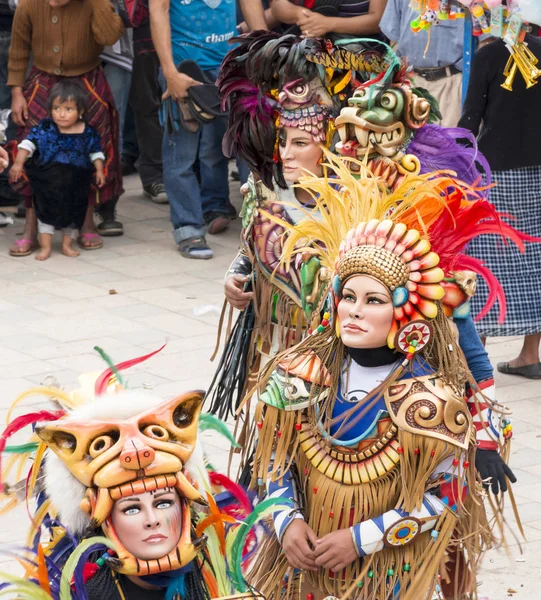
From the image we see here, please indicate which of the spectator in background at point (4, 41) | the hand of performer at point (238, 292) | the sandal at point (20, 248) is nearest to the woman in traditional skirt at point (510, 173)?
the hand of performer at point (238, 292)

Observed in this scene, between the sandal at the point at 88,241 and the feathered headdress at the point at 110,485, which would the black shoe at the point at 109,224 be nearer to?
the sandal at the point at 88,241

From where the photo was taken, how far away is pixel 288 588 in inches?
144

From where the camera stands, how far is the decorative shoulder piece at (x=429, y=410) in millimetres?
3416

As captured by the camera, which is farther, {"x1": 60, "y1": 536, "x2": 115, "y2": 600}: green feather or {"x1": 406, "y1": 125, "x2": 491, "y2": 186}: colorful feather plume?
{"x1": 406, "y1": 125, "x2": 491, "y2": 186}: colorful feather plume

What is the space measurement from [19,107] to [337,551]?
576cm

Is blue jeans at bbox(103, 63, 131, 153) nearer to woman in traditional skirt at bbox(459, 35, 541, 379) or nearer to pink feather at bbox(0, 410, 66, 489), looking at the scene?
woman in traditional skirt at bbox(459, 35, 541, 379)

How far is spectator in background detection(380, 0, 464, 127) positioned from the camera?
7.84 metres

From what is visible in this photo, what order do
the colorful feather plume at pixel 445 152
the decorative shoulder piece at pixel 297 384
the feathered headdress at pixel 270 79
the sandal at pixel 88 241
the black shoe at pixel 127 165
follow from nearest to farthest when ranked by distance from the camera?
the decorative shoulder piece at pixel 297 384
the colorful feather plume at pixel 445 152
the feathered headdress at pixel 270 79
the sandal at pixel 88 241
the black shoe at pixel 127 165

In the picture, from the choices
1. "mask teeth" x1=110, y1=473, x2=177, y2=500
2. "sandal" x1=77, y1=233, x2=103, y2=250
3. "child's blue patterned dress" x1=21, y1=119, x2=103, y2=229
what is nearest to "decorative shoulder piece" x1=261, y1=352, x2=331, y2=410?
"mask teeth" x1=110, y1=473, x2=177, y2=500

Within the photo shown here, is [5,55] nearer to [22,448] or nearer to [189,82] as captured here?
Answer: [189,82]

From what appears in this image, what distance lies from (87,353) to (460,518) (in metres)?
3.54

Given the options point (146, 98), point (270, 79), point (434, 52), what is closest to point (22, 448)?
point (270, 79)

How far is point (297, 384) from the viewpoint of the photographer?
3551 mm

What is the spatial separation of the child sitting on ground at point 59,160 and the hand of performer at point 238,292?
12.8 ft
